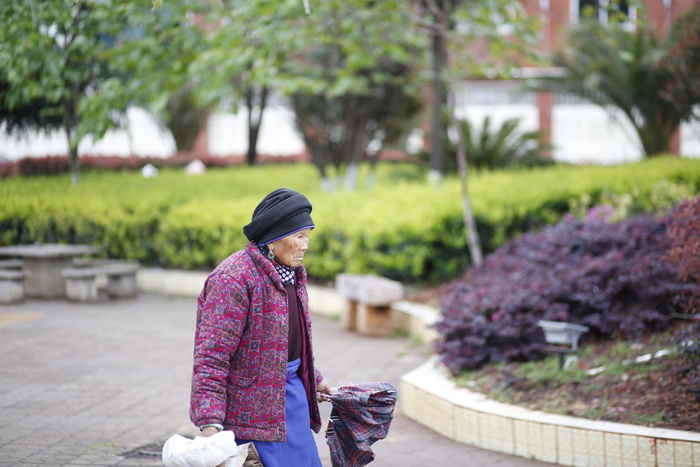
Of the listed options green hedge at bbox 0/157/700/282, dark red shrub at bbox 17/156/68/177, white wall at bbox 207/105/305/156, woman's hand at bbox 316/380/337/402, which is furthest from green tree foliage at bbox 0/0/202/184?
white wall at bbox 207/105/305/156

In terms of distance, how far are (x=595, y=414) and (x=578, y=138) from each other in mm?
26631

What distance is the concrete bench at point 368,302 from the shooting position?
28.3 feet

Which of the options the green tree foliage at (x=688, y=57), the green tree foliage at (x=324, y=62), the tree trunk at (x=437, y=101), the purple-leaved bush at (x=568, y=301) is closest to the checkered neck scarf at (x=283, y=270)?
the purple-leaved bush at (x=568, y=301)

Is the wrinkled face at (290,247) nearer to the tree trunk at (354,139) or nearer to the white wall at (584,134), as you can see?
the tree trunk at (354,139)

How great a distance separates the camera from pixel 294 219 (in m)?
3.38

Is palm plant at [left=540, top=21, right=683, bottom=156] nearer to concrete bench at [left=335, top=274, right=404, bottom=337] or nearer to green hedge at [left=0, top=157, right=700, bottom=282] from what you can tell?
green hedge at [left=0, top=157, right=700, bottom=282]

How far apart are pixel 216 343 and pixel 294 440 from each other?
56 cm

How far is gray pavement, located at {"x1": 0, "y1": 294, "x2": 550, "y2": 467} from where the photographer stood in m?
5.13

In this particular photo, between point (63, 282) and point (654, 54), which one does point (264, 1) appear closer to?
point (63, 282)

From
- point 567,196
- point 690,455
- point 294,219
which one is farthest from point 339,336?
point 294,219

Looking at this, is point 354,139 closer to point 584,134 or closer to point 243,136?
point 584,134

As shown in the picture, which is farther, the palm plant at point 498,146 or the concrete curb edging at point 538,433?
the palm plant at point 498,146

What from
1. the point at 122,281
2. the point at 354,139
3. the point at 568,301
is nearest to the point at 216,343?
the point at 568,301

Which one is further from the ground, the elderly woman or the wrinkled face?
the wrinkled face
